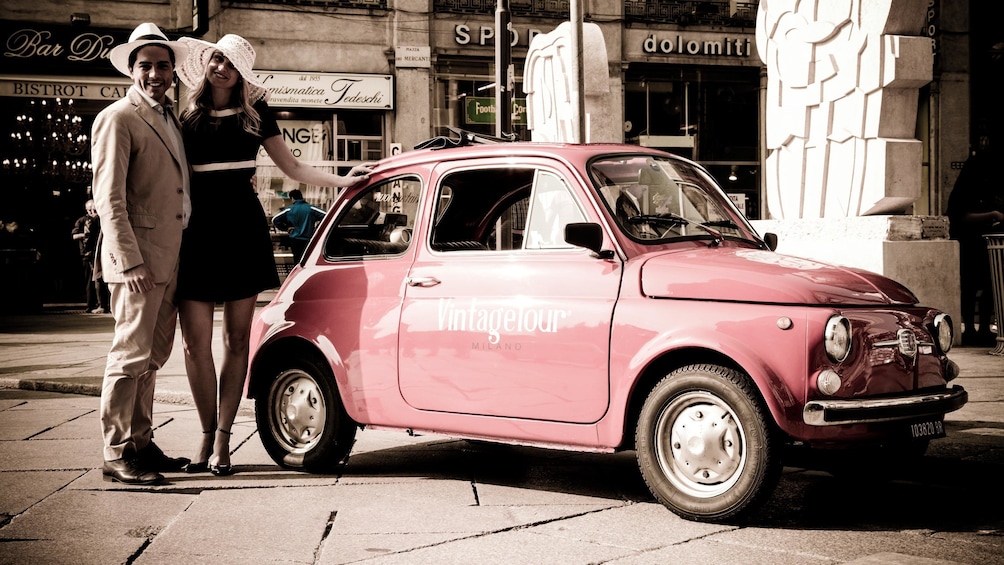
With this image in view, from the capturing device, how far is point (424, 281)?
17.9 feet

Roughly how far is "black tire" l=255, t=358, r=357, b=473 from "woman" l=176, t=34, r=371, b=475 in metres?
0.21

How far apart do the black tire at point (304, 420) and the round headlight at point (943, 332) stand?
285 centimetres

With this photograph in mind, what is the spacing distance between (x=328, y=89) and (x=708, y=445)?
20.9 metres

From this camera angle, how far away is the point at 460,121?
84.2 ft

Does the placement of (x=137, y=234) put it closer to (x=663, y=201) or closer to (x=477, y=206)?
(x=477, y=206)

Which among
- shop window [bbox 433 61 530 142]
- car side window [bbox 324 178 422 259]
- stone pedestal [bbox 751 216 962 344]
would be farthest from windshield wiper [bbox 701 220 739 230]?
shop window [bbox 433 61 530 142]

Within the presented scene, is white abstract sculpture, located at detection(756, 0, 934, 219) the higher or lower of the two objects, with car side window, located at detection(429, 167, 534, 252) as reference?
higher

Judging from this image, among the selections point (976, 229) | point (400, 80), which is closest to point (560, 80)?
point (976, 229)

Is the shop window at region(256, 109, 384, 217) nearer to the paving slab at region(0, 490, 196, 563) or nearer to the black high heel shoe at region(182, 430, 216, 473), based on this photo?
the black high heel shoe at region(182, 430, 216, 473)

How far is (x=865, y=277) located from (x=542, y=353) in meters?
1.42

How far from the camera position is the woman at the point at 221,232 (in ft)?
18.8

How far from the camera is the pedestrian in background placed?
37.6 feet

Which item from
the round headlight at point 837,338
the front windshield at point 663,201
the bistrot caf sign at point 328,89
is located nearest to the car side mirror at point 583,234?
the front windshield at point 663,201

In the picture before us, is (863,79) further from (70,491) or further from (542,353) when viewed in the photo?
(70,491)
